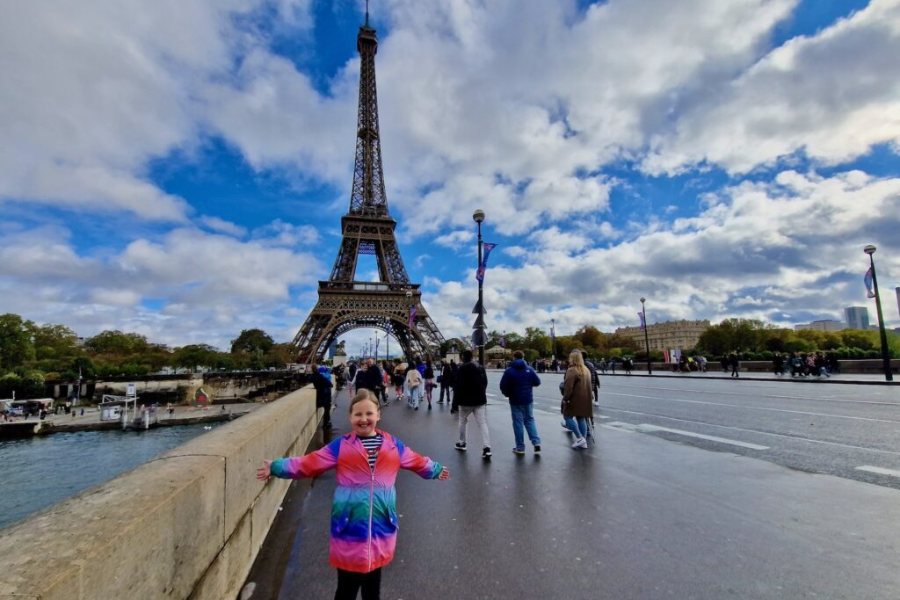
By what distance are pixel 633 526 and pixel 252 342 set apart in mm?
135824

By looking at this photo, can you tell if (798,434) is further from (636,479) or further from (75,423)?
(75,423)

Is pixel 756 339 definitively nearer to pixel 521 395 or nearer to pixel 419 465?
pixel 521 395

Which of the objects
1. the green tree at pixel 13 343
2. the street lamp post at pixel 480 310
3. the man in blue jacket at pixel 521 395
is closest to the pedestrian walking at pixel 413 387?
the street lamp post at pixel 480 310

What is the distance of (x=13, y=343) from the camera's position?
61000 millimetres

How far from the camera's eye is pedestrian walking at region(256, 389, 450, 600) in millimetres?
2434

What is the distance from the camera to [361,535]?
2455mm

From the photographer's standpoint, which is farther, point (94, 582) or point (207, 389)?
point (207, 389)

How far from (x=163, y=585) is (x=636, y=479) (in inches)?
215

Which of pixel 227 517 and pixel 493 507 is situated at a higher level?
pixel 227 517

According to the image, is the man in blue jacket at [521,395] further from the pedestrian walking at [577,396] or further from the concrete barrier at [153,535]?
the concrete barrier at [153,535]

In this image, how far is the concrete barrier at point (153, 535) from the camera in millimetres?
1375

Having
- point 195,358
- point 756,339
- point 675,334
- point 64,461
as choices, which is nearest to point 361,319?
point 64,461

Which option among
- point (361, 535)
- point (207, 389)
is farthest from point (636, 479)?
point (207, 389)

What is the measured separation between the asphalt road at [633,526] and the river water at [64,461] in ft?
57.2
